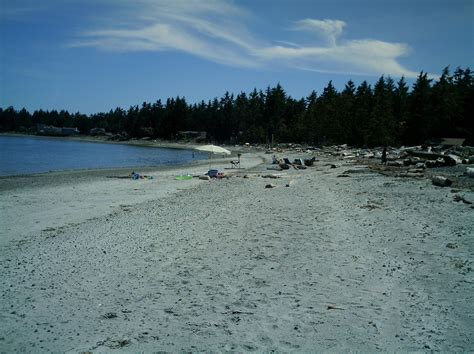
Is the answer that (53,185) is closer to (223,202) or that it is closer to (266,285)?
(223,202)

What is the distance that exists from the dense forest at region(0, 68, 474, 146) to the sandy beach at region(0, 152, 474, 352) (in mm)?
25203

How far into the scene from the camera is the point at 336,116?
73438 millimetres

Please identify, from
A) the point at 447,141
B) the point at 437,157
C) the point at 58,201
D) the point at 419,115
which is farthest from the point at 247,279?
the point at 419,115

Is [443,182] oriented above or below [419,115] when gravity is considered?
below

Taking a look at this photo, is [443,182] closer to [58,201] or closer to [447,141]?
[58,201]

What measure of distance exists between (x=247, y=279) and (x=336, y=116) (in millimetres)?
69416

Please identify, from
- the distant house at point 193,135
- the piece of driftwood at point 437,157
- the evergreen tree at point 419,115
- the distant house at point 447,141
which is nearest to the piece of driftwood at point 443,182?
the piece of driftwood at point 437,157

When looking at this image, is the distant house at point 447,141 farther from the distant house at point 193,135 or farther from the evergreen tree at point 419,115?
the distant house at point 193,135

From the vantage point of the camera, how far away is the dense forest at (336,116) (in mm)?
57031

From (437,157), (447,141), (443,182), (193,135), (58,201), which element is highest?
(193,135)

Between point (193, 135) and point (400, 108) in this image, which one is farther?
point (193, 135)

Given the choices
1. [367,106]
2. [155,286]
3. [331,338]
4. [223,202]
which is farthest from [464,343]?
[367,106]

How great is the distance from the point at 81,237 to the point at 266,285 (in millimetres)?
7110

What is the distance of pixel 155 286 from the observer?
7.82 metres
